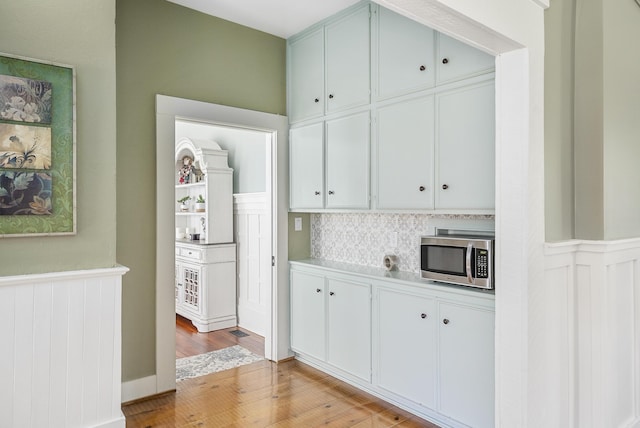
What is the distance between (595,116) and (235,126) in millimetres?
2576

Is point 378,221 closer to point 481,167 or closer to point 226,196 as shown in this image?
point 481,167

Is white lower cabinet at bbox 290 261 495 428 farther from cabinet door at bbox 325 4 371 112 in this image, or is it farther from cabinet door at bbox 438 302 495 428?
cabinet door at bbox 325 4 371 112

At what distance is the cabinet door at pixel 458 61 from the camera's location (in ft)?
7.90

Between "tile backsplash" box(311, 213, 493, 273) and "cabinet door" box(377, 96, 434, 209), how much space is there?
1.09 ft

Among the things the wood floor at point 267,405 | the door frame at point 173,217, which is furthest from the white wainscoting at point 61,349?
the door frame at point 173,217

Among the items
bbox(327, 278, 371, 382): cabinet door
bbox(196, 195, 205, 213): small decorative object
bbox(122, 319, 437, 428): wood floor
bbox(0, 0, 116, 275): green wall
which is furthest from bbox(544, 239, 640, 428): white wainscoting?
bbox(196, 195, 205, 213): small decorative object

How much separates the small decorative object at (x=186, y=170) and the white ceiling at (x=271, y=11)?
2.58 m

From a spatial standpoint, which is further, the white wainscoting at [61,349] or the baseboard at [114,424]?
the baseboard at [114,424]

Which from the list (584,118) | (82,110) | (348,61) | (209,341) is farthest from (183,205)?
(584,118)

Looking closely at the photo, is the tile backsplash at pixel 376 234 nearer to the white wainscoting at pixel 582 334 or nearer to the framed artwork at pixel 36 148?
the white wainscoting at pixel 582 334

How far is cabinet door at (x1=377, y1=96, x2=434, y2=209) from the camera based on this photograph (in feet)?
8.93

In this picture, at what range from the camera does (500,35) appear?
1.82 meters

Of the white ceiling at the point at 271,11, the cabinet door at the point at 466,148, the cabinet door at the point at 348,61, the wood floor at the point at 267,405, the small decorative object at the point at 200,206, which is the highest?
the white ceiling at the point at 271,11

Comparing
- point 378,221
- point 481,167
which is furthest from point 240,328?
point 481,167
